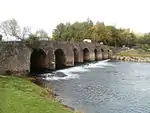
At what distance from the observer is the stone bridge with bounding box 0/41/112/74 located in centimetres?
6681

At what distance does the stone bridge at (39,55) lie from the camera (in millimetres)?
66812

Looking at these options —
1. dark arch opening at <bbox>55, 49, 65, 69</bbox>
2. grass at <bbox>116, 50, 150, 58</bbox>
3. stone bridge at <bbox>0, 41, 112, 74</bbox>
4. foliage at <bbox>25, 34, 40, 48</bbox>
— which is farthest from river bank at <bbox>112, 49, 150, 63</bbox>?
foliage at <bbox>25, 34, 40, 48</bbox>

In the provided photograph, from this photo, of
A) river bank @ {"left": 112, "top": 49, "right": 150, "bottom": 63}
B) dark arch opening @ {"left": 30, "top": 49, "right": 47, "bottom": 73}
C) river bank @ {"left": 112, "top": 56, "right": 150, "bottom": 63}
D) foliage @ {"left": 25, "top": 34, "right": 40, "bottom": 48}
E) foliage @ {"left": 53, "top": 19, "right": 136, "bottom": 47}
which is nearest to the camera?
foliage @ {"left": 25, "top": 34, "right": 40, "bottom": 48}

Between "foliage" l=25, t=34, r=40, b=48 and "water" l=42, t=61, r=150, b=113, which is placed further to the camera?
"foliage" l=25, t=34, r=40, b=48

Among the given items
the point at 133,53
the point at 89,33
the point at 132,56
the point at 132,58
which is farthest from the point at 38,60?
the point at 89,33

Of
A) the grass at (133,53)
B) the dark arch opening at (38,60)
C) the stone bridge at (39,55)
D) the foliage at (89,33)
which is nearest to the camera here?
the stone bridge at (39,55)

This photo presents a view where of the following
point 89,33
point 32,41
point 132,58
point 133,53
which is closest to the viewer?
point 32,41

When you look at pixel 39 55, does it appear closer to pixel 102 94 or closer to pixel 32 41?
pixel 32 41

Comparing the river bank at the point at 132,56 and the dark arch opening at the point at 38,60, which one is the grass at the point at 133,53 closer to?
the river bank at the point at 132,56

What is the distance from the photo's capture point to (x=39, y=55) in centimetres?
8881

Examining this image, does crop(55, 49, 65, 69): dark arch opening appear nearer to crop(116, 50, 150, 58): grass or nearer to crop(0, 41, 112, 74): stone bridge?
crop(0, 41, 112, 74): stone bridge

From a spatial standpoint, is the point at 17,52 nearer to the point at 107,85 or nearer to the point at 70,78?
the point at 70,78

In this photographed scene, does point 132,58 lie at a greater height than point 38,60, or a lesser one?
lesser

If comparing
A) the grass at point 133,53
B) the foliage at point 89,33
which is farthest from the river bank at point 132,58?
the foliage at point 89,33
